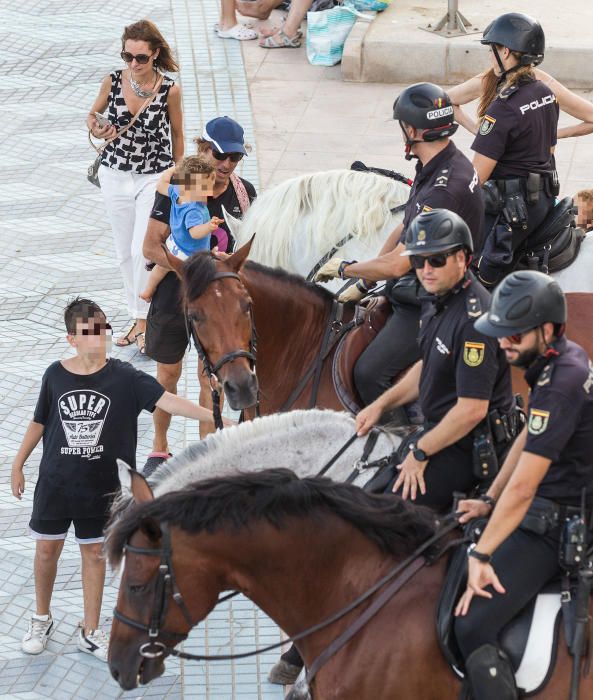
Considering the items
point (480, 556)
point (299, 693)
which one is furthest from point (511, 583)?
point (299, 693)

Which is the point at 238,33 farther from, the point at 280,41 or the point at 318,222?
the point at 318,222

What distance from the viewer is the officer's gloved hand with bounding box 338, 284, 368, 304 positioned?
22.0ft

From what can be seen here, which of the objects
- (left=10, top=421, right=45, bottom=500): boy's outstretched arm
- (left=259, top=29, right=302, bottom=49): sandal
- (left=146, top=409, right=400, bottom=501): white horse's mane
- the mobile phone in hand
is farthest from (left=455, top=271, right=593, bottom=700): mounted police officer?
(left=259, top=29, right=302, bottom=49): sandal

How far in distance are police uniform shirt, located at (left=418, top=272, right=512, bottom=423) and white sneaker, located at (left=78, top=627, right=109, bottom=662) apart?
2.48 metres

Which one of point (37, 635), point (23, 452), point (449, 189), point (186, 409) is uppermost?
point (449, 189)

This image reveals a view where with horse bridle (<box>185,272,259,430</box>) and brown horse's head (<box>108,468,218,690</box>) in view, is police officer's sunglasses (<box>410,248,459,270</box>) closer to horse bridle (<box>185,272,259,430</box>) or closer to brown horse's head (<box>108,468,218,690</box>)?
horse bridle (<box>185,272,259,430</box>)

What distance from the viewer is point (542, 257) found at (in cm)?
736

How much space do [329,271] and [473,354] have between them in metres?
1.98

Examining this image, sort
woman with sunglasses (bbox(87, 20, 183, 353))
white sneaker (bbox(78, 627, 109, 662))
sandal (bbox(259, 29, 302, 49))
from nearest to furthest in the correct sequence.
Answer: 1. white sneaker (bbox(78, 627, 109, 662))
2. woman with sunglasses (bbox(87, 20, 183, 353))
3. sandal (bbox(259, 29, 302, 49))

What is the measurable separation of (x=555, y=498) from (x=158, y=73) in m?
5.78

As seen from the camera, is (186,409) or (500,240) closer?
(186,409)

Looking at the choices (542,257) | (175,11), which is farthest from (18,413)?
(175,11)

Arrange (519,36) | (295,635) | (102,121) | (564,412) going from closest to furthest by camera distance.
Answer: (564,412) < (295,635) < (519,36) < (102,121)

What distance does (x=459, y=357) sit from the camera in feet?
16.3
